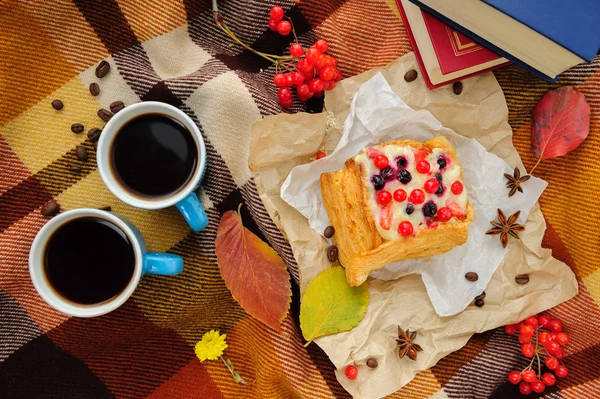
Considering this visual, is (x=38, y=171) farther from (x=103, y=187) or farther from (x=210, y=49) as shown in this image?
(x=210, y=49)

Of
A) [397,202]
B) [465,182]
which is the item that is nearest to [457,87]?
[465,182]

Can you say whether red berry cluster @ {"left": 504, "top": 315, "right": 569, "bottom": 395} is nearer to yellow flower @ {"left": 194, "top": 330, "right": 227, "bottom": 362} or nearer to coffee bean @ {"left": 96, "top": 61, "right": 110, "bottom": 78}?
yellow flower @ {"left": 194, "top": 330, "right": 227, "bottom": 362}

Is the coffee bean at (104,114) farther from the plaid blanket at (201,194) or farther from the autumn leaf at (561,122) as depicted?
the autumn leaf at (561,122)

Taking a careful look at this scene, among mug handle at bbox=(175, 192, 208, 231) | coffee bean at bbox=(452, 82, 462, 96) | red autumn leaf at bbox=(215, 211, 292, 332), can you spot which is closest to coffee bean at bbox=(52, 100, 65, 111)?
mug handle at bbox=(175, 192, 208, 231)

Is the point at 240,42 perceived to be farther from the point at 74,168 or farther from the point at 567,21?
the point at 567,21

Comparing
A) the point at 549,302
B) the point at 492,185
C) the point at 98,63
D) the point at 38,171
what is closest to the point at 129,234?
the point at 38,171

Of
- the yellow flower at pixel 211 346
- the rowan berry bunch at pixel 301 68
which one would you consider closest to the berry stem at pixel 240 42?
the rowan berry bunch at pixel 301 68
